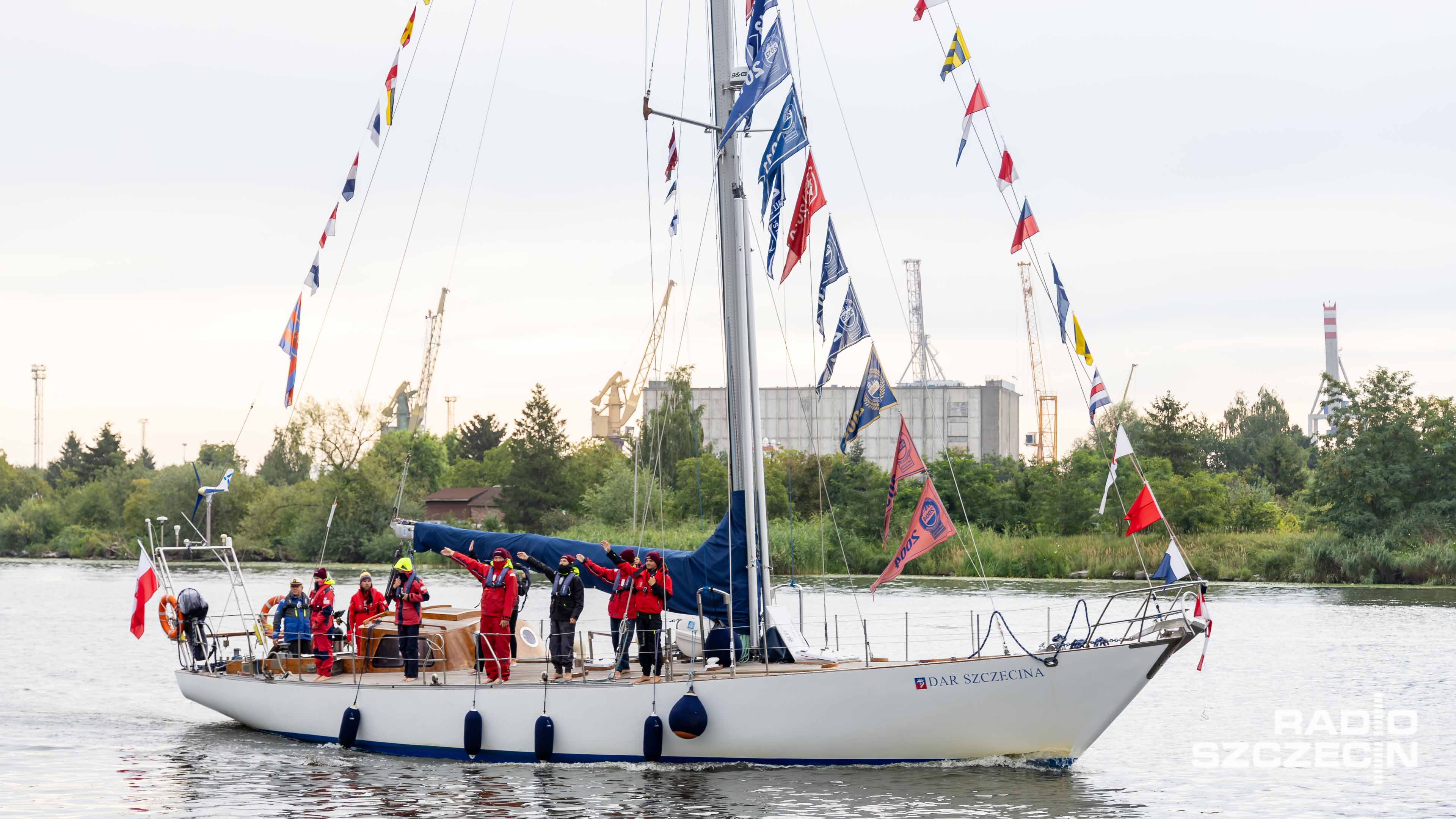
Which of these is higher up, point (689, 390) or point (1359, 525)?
point (689, 390)

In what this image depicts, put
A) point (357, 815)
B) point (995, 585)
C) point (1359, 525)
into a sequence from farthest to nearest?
point (1359, 525)
point (995, 585)
point (357, 815)

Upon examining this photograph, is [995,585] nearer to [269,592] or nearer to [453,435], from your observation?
[269,592]

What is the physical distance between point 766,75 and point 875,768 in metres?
8.34

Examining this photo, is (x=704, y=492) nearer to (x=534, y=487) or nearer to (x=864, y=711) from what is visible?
(x=534, y=487)

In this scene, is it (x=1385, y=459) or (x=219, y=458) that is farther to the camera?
(x=219, y=458)

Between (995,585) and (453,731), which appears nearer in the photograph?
(453,731)

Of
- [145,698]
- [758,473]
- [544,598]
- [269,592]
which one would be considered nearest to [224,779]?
[758,473]

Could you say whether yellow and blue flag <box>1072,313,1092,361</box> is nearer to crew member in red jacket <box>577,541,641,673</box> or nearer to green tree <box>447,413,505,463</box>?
crew member in red jacket <box>577,541,641,673</box>

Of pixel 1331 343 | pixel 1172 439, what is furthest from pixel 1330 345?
pixel 1172 439

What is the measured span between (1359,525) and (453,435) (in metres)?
93.4

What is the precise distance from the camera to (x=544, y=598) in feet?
144

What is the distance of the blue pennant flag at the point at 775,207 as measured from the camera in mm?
18141

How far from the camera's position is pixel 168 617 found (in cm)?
2234

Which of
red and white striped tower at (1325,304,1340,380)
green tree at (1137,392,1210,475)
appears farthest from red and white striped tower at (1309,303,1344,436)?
green tree at (1137,392,1210,475)
